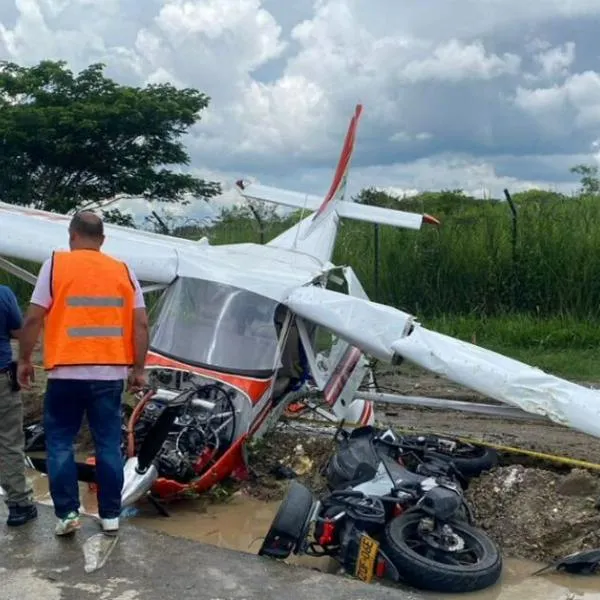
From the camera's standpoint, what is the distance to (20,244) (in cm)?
818

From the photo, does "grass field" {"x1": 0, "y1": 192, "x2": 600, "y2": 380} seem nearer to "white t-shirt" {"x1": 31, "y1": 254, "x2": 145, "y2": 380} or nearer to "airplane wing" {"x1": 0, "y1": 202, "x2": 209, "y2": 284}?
"airplane wing" {"x1": 0, "y1": 202, "x2": 209, "y2": 284}

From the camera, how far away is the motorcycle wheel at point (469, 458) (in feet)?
24.3

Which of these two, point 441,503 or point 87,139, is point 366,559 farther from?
point 87,139

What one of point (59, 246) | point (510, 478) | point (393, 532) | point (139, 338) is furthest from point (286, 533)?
point (59, 246)

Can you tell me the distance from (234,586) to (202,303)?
3.31 meters

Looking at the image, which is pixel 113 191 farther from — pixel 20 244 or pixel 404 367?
pixel 20 244

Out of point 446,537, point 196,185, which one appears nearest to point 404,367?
point 446,537

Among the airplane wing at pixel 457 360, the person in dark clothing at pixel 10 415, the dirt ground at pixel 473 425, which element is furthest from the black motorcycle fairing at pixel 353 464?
the dirt ground at pixel 473 425

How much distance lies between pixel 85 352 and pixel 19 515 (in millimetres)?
1308

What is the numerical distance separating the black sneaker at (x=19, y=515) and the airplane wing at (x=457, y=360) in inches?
113

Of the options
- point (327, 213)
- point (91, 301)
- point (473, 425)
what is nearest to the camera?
point (91, 301)

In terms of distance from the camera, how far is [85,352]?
518 centimetres

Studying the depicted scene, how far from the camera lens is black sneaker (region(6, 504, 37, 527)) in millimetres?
5695

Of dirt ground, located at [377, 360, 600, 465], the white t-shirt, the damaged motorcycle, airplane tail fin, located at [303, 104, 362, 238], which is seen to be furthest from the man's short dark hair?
airplane tail fin, located at [303, 104, 362, 238]
